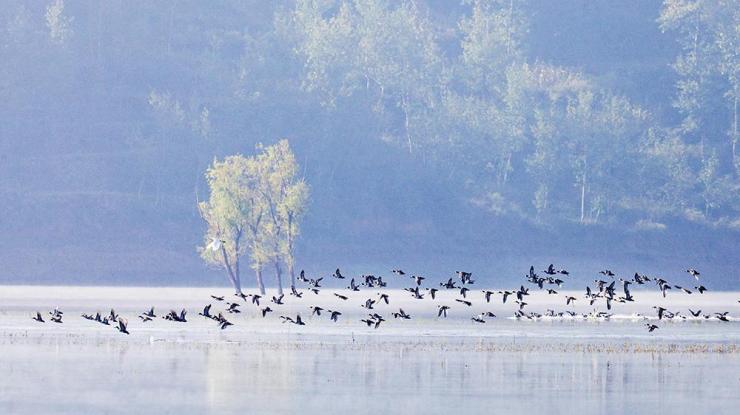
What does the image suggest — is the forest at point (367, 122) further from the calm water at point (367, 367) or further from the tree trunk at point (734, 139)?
the calm water at point (367, 367)

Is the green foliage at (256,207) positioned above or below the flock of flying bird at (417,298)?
above

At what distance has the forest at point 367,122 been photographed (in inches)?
6629

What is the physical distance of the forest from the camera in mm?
168375

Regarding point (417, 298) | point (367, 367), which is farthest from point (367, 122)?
point (367, 367)

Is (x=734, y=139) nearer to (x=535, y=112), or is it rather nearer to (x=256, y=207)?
(x=535, y=112)

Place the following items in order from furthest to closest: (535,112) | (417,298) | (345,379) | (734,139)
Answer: (734,139) → (535,112) → (417,298) → (345,379)

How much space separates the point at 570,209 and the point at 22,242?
52.5 meters

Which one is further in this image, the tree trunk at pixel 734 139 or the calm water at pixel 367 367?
the tree trunk at pixel 734 139

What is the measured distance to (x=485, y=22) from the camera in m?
193

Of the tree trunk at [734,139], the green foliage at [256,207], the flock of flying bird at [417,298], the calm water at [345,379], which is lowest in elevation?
the calm water at [345,379]

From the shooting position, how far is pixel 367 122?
7382 inches

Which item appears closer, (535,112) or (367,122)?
(535,112)

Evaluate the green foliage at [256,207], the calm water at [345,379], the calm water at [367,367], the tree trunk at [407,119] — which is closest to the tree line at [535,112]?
the tree trunk at [407,119]

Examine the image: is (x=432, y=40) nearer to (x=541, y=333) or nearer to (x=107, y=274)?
(x=107, y=274)
